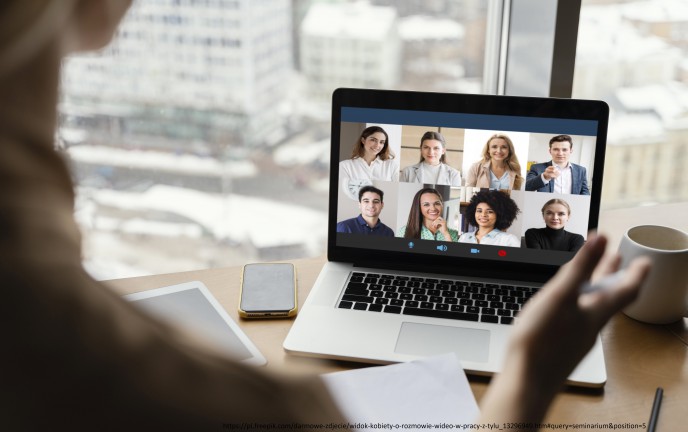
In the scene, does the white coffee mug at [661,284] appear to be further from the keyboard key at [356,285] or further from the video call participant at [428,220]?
the keyboard key at [356,285]

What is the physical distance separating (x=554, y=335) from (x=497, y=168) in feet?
2.02

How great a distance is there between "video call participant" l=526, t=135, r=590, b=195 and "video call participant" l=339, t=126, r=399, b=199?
21cm

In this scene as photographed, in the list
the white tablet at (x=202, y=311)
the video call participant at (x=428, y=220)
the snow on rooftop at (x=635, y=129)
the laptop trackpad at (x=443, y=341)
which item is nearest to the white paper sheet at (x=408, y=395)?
the laptop trackpad at (x=443, y=341)

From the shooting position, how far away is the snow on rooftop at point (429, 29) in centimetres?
160

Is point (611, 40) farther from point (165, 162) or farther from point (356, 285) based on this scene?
point (165, 162)

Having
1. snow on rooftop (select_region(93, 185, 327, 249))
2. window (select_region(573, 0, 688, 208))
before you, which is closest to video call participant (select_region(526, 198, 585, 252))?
window (select_region(573, 0, 688, 208))

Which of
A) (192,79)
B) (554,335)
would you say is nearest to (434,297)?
(554,335)

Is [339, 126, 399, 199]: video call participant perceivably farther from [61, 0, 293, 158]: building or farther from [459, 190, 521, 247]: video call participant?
[61, 0, 293, 158]: building

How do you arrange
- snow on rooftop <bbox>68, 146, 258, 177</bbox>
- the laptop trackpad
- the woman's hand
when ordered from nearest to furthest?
the woman's hand, the laptop trackpad, snow on rooftop <bbox>68, 146, 258, 177</bbox>

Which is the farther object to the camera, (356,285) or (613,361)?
(356,285)

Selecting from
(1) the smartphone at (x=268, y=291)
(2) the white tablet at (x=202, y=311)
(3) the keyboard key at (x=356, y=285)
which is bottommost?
(2) the white tablet at (x=202, y=311)

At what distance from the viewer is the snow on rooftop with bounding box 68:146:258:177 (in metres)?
1.68

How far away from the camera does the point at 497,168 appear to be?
111 cm

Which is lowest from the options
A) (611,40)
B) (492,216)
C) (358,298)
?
(358,298)
